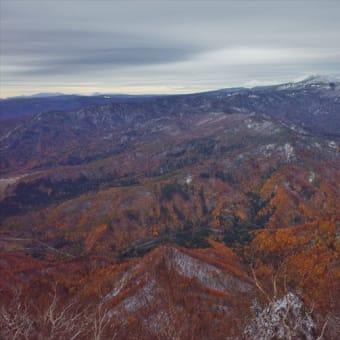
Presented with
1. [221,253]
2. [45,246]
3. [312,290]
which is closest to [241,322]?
[312,290]

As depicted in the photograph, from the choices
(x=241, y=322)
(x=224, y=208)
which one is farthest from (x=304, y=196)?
(x=241, y=322)

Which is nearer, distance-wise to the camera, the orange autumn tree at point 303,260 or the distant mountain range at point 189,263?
the distant mountain range at point 189,263

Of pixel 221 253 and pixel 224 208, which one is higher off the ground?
pixel 221 253

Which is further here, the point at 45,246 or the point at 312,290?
the point at 45,246

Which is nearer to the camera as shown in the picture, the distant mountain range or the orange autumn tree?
the distant mountain range

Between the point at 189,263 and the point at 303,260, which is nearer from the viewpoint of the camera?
the point at 189,263

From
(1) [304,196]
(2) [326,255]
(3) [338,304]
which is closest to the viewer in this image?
(3) [338,304]

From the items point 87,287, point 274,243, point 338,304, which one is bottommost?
point 274,243

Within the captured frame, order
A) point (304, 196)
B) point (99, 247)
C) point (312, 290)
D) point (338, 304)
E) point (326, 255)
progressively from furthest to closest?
point (304, 196) → point (99, 247) → point (326, 255) → point (312, 290) → point (338, 304)

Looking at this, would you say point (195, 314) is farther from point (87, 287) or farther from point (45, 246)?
point (45, 246)

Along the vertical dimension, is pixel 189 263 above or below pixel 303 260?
above
